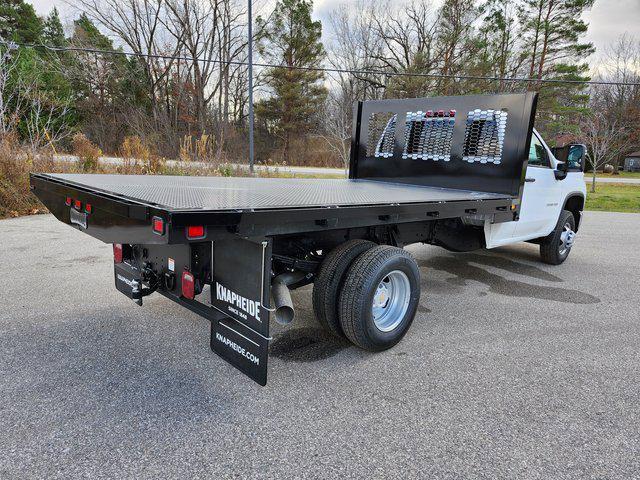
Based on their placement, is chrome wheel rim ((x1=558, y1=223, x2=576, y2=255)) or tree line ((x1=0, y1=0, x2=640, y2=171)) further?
tree line ((x1=0, y1=0, x2=640, y2=171))

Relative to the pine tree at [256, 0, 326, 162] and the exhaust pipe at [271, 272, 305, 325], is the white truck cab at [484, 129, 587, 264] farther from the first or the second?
the pine tree at [256, 0, 326, 162]

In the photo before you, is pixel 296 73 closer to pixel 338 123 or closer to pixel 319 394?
pixel 338 123

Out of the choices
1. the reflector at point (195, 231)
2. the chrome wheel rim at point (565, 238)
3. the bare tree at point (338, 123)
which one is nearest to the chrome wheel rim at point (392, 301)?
the reflector at point (195, 231)

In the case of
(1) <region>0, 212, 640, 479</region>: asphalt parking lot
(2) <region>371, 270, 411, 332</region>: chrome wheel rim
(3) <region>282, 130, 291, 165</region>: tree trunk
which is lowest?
(1) <region>0, 212, 640, 479</region>: asphalt parking lot

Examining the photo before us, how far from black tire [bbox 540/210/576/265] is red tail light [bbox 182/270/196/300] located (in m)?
5.09

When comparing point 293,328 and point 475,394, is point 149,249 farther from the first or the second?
point 475,394

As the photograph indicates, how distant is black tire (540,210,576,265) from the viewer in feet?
19.3

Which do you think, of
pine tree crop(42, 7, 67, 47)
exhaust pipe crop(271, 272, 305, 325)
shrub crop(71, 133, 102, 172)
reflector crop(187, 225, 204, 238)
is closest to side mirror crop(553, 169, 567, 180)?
exhaust pipe crop(271, 272, 305, 325)

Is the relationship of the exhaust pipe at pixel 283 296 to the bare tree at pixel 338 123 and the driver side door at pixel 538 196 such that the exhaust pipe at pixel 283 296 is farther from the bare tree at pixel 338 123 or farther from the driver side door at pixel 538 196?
the bare tree at pixel 338 123

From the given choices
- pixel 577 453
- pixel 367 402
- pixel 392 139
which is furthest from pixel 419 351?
pixel 392 139

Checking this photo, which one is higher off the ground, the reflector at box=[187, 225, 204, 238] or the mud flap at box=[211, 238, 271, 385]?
the reflector at box=[187, 225, 204, 238]

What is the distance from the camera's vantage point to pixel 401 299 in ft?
11.3

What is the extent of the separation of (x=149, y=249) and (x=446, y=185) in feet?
10.5

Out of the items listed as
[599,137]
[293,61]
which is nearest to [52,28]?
[293,61]
